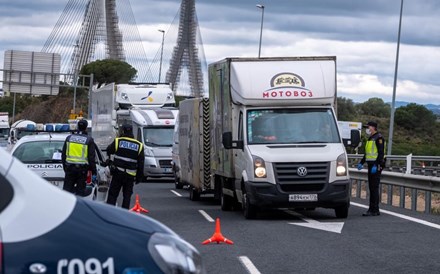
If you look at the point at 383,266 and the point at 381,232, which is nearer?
the point at 383,266

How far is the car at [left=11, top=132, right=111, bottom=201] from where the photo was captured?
17.1 m

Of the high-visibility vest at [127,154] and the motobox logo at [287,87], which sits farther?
the motobox logo at [287,87]

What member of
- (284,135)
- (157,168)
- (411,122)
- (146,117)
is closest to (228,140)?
(284,135)

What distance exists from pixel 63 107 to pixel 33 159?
85264 millimetres

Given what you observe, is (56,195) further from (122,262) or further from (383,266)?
(383,266)

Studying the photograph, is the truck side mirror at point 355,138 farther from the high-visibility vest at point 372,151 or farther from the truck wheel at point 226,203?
the truck wheel at point 226,203

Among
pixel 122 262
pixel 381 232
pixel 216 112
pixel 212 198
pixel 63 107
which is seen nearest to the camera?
pixel 122 262

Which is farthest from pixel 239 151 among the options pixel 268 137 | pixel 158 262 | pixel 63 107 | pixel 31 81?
pixel 63 107

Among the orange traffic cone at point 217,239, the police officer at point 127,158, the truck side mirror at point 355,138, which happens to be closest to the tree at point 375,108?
the truck side mirror at point 355,138

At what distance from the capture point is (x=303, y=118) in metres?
19.1

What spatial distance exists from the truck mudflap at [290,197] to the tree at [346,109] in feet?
259

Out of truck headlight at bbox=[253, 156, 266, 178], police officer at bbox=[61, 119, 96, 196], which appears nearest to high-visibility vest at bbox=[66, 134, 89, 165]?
police officer at bbox=[61, 119, 96, 196]

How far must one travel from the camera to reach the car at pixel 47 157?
17.1m

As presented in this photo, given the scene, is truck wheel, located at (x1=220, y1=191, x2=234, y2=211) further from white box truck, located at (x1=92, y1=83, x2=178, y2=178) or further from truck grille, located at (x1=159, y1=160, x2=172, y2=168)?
truck grille, located at (x1=159, y1=160, x2=172, y2=168)
